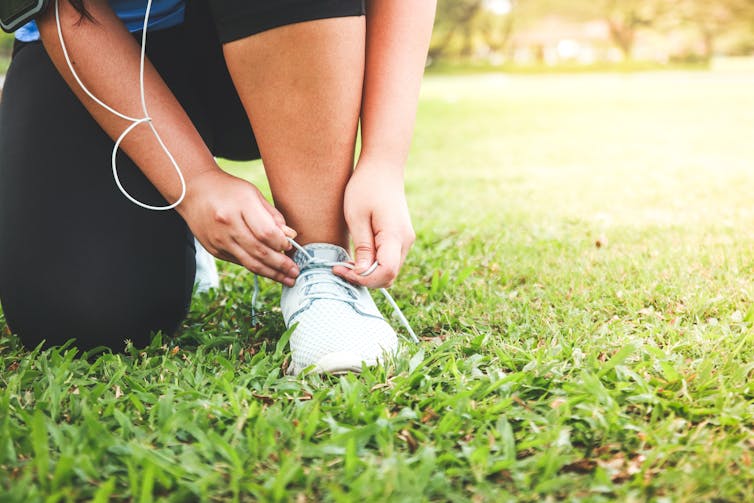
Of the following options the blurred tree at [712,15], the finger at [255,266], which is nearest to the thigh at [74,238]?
the finger at [255,266]

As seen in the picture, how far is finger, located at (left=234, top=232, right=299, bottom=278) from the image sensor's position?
1340 millimetres

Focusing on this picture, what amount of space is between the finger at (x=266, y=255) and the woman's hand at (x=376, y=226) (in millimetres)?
114

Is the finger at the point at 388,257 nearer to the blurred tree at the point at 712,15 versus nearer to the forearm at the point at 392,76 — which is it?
the forearm at the point at 392,76

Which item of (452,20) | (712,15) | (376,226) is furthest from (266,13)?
(712,15)

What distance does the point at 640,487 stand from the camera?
3.31ft

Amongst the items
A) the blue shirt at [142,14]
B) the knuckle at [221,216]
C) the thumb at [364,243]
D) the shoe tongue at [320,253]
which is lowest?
the shoe tongue at [320,253]

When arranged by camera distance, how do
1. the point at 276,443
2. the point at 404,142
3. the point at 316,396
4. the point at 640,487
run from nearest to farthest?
the point at 640,487 < the point at 276,443 < the point at 316,396 < the point at 404,142

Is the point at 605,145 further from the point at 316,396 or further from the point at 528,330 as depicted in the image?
the point at 316,396

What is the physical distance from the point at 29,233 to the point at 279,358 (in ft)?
1.96

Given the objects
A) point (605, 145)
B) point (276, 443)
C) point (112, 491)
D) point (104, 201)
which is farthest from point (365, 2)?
point (605, 145)

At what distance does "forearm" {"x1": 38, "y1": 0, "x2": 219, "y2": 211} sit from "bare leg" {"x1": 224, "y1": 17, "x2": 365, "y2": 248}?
15 cm

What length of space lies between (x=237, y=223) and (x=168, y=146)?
0.77ft

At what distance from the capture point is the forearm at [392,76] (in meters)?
1.48

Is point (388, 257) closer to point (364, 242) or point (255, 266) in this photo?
point (364, 242)
